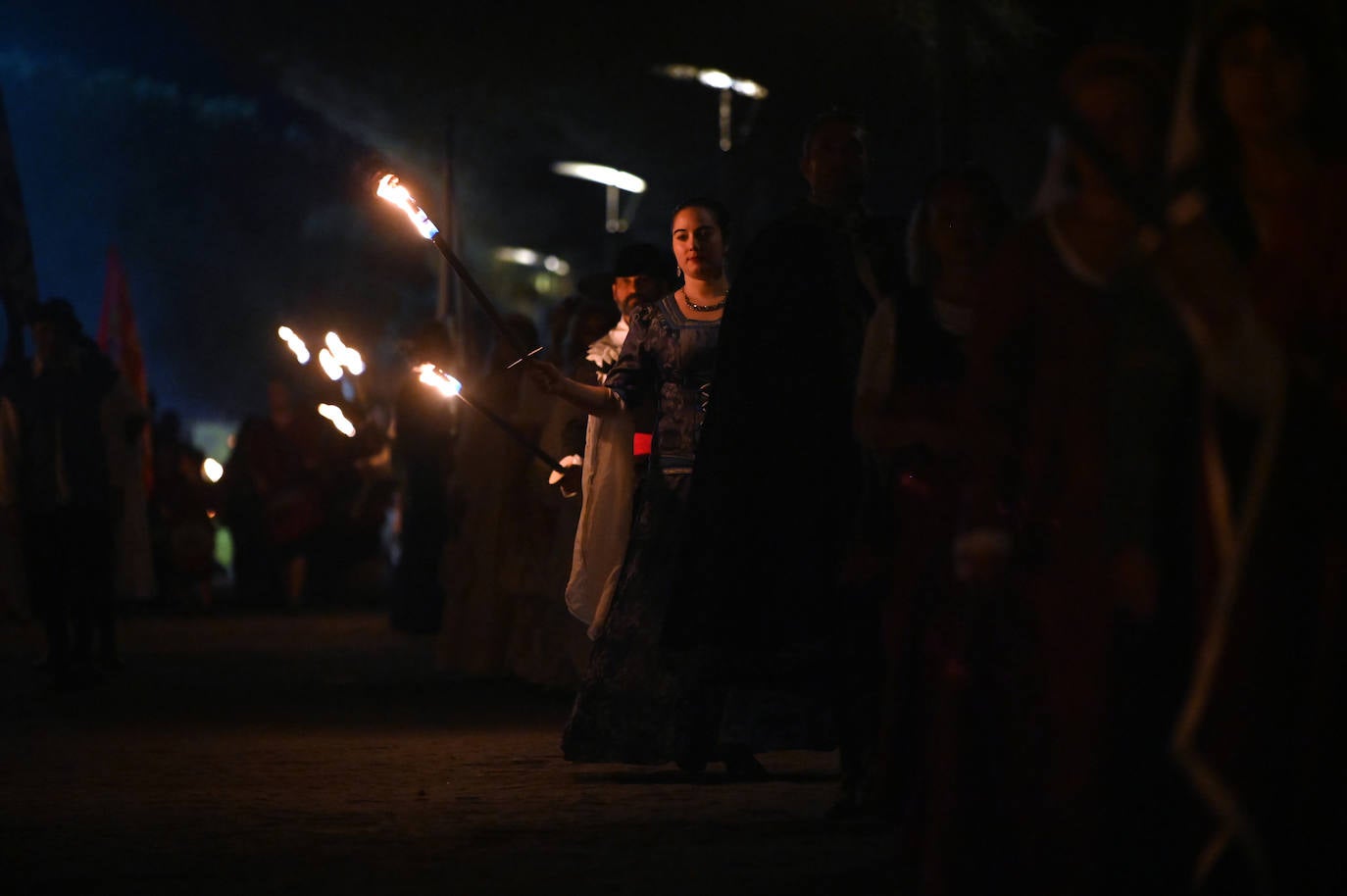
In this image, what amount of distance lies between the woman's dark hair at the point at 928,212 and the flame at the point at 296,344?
402 cm

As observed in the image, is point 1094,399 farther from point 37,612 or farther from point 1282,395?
point 37,612

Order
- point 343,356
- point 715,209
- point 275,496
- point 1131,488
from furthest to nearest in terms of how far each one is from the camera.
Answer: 1. point 275,496
2. point 343,356
3. point 715,209
4. point 1131,488

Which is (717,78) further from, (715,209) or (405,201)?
(405,201)

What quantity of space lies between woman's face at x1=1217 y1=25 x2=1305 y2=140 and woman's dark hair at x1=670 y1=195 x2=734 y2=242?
456cm

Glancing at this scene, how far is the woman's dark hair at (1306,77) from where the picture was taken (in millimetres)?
5105

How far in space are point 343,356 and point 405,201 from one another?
7.10ft

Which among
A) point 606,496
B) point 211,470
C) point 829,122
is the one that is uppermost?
point 829,122

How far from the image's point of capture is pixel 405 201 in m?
9.33

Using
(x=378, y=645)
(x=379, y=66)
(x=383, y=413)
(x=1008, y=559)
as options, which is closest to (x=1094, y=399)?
(x=1008, y=559)

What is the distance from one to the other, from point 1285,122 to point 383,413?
23769 millimetres

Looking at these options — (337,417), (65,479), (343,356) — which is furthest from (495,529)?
(343,356)

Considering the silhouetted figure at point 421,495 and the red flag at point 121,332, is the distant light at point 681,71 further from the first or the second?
the red flag at point 121,332

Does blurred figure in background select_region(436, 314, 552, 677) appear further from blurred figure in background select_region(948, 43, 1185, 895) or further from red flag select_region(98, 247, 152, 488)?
red flag select_region(98, 247, 152, 488)

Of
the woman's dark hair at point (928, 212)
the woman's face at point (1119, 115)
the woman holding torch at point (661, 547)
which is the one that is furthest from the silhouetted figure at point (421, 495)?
the woman's face at point (1119, 115)
